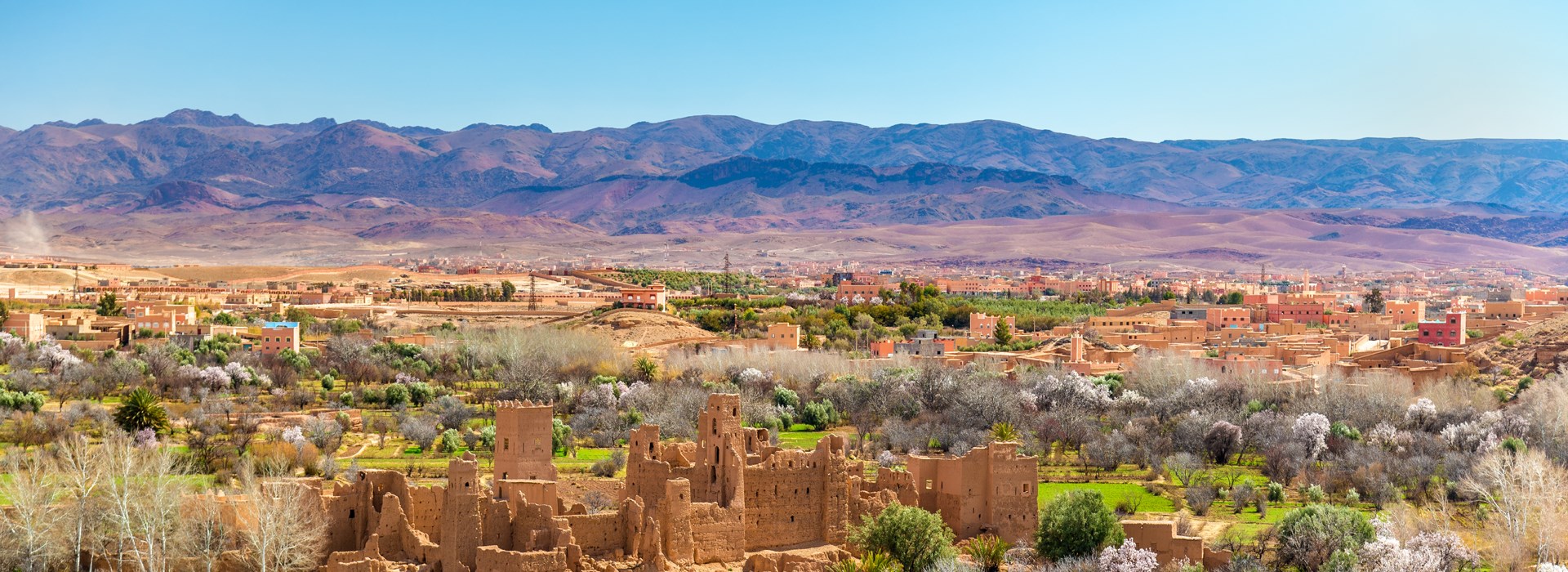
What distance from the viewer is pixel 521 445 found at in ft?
109

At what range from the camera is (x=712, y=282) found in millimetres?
142250

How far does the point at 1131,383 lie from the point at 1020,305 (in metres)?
47.7

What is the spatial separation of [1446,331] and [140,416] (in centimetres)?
5138

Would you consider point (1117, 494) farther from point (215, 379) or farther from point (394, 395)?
point (215, 379)

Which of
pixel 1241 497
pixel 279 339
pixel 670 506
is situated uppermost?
pixel 670 506

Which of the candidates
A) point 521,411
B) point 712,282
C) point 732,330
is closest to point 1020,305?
point 732,330

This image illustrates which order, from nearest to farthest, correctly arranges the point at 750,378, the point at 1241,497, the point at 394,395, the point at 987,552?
the point at 987,552 < the point at 1241,497 < the point at 394,395 < the point at 750,378

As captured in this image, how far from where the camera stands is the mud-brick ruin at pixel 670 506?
27.5 m

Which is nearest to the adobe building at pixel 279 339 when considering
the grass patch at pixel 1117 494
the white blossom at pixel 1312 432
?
the grass patch at pixel 1117 494

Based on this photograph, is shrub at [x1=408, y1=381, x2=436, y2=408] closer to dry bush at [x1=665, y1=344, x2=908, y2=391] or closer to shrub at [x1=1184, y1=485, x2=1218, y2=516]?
dry bush at [x1=665, y1=344, x2=908, y2=391]

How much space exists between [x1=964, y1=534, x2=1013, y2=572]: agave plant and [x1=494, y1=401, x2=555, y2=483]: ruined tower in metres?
7.62

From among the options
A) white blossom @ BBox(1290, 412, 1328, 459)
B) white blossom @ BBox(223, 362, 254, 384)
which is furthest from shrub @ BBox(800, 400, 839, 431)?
white blossom @ BBox(223, 362, 254, 384)

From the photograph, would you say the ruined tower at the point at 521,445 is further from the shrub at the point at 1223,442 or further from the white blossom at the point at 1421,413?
the white blossom at the point at 1421,413

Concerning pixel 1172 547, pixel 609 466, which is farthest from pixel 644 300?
pixel 1172 547
